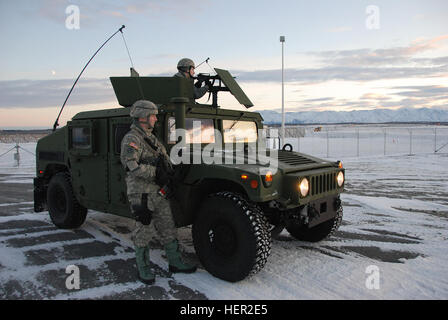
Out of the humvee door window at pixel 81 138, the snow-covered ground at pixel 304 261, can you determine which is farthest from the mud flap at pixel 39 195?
the humvee door window at pixel 81 138

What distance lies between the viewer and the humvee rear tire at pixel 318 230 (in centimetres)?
471

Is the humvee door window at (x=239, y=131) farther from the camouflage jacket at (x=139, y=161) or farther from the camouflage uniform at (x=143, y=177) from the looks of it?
the camouflage jacket at (x=139, y=161)

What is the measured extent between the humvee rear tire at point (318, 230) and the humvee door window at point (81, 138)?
9.70ft

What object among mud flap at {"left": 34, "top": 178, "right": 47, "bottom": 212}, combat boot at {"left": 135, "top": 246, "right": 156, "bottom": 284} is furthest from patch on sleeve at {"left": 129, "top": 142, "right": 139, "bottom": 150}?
mud flap at {"left": 34, "top": 178, "right": 47, "bottom": 212}

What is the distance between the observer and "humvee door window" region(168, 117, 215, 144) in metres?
4.11

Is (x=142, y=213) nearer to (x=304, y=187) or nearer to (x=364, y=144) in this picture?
(x=304, y=187)

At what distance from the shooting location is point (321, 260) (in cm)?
424

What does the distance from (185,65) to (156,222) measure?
8.01 ft

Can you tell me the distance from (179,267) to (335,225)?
6.98 feet

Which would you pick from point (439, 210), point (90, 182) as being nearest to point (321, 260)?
point (90, 182)

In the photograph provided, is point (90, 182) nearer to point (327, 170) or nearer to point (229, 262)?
point (229, 262)

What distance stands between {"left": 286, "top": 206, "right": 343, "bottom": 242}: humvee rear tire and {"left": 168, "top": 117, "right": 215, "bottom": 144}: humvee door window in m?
1.55

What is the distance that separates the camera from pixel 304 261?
4.21 metres
